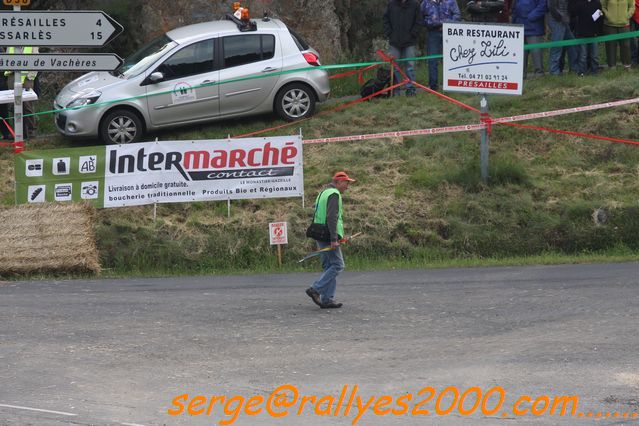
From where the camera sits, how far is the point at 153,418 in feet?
28.6

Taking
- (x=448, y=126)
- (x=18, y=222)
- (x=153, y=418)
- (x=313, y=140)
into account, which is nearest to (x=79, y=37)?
(x=18, y=222)

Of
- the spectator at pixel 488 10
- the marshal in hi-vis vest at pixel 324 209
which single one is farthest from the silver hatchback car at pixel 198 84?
the marshal in hi-vis vest at pixel 324 209

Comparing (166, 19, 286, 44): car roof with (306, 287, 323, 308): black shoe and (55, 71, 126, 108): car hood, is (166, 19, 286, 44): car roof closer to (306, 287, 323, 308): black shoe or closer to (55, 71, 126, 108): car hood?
(55, 71, 126, 108): car hood

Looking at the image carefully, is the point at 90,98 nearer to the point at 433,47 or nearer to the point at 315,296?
the point at 433,47

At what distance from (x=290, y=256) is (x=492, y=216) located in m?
3.19

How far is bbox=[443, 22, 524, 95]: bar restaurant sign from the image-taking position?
17.7m

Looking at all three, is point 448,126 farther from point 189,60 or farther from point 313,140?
point 189,60

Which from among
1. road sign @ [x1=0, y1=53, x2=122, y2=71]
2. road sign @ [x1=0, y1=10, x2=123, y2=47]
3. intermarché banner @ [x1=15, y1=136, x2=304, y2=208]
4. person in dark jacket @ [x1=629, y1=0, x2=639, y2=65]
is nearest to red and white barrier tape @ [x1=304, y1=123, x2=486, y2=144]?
intermarché banner @ [x1=15, y1=136, x2=304, y2=208]

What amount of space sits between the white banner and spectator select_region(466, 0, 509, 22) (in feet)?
16.4

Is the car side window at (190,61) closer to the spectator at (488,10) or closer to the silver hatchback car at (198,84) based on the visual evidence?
the silver hatchback car at (198,84)

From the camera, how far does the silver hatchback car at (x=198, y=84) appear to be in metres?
18.7

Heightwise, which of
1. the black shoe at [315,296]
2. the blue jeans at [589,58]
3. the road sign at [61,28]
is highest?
the road sign at [61,28]

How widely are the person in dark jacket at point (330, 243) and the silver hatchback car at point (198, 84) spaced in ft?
22.3

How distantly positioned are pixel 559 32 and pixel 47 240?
10.4 metres
